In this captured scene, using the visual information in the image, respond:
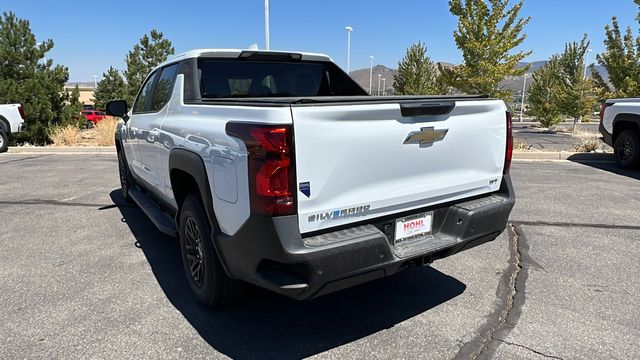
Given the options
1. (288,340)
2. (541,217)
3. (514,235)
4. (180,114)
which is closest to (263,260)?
(288,340)

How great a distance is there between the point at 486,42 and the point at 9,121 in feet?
56.2

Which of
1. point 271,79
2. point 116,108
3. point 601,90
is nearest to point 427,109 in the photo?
point 271,79

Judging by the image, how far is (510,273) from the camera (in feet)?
13.1

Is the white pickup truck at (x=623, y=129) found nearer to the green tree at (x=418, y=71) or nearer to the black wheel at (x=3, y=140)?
the black wheel at (x=3, y=140)

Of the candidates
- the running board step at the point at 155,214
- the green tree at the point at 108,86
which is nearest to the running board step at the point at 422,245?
the running board step at the point at 155,214

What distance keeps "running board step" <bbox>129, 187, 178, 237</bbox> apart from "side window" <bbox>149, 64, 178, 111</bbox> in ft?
3.32

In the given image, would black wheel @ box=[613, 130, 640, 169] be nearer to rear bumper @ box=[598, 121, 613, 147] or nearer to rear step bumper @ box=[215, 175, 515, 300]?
rear bumper @ box=[598, 121, 613, 147]

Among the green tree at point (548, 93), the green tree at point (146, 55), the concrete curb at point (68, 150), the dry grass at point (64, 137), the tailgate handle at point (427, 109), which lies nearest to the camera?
the tailgate handle at point (427, 109)

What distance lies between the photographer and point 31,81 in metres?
14.1

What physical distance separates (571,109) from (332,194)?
33.7 meters

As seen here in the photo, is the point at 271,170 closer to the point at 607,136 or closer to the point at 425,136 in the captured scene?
the point at 425,136

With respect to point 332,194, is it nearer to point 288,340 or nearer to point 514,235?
point 288,340

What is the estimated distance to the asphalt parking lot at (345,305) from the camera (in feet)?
9.31

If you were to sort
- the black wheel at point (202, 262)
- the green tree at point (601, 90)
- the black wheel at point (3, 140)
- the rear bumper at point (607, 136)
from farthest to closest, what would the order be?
the green tree at point (601, 90)
the black wheel at point (3, 140)
the rear bumper at point (607, 136)
the black wheel at point (202, 262)
